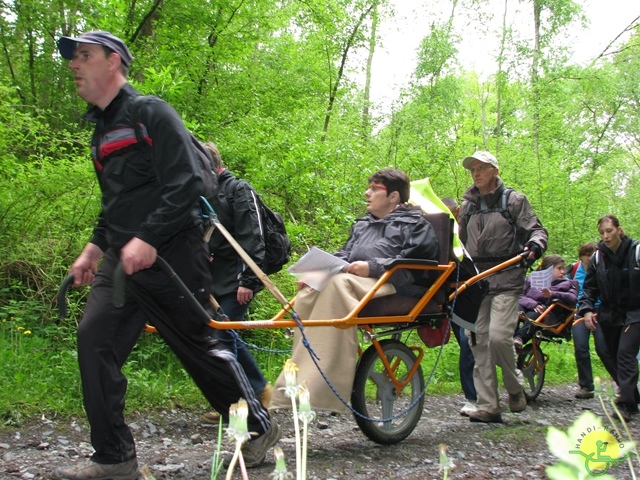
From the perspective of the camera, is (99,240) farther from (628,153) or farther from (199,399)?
(628,153)

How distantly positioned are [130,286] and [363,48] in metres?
13.8

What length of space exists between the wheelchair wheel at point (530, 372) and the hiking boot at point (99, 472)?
5.76 m

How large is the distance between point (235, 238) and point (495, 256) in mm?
2737

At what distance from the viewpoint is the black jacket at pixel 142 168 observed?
3369 millimetres

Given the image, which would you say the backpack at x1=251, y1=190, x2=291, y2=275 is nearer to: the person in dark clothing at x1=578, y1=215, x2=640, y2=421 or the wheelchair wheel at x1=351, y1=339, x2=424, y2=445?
the wheelchair wheel at x1=351, y1=339, x2=424, y2=445

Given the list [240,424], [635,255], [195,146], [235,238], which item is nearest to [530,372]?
[635,255]

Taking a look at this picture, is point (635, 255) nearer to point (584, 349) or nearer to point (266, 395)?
point (584, 349)

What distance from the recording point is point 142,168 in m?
3.45

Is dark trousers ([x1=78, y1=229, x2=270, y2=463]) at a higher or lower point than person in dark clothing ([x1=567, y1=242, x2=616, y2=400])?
higher

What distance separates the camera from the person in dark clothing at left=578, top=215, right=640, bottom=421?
7062mm

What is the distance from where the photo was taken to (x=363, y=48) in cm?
1627

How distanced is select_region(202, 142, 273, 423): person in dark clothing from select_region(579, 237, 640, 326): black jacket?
14.1ft

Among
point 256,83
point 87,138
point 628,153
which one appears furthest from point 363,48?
point 628,153

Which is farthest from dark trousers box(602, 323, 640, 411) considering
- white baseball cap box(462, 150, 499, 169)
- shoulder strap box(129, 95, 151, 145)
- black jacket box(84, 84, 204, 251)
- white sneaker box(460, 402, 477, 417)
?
shoulder strap box(129, 95, 151, 145)
